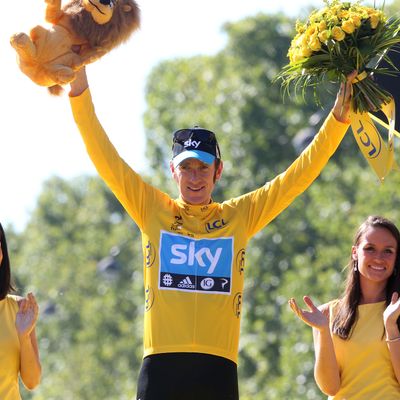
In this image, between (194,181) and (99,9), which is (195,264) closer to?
(194,181)

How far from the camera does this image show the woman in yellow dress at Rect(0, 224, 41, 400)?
691cm

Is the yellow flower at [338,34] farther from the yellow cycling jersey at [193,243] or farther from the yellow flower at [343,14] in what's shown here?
the yellow cycling jersey at [193,243]

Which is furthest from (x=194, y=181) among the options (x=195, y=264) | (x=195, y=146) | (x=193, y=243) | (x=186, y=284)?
(x=186, y=284)

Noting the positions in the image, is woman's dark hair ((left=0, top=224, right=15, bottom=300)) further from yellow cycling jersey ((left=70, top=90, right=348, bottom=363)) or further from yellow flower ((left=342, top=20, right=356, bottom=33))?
yellow flower ((left=342, top=20, right=356, bottom=33))

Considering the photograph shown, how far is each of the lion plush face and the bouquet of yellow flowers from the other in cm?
91

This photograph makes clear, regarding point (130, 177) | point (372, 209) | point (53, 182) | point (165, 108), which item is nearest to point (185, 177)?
point (130, 177)

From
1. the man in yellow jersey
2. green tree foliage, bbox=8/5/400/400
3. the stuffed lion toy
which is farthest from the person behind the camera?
green tree foliage, bbox=8/5/400/400

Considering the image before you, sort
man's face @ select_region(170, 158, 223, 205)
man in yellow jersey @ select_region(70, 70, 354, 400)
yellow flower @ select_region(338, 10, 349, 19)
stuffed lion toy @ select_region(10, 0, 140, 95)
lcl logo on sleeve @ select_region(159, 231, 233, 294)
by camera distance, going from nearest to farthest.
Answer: man in yellow jersey @ select_region(70, 70, 354, 400) < lcl logo on sleeve @ select_region(159, 231, 233, 294) < stuffed lion toy @ select_region(10, 0, 140, 95) < man's face @ select_region(170, 158, 223, 205) < yellow flower @ select_region(338, 10, 349, 19)

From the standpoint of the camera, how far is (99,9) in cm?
722

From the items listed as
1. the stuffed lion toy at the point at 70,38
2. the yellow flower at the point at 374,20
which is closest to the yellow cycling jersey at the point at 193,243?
the stuffed lion toy at the point at 70,38

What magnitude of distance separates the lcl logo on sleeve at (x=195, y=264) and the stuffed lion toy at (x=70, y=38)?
941 mm

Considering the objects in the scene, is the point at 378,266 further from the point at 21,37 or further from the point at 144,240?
the point at 21,37

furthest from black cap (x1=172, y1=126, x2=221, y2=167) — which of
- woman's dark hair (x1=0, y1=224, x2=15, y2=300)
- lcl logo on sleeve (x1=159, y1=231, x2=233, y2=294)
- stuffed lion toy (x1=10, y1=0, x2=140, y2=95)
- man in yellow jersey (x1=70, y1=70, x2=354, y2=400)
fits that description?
woman's dark hair (x1=0, y1=224, x2=15, y2=300)

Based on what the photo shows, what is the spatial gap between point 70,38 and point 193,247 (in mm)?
1191
